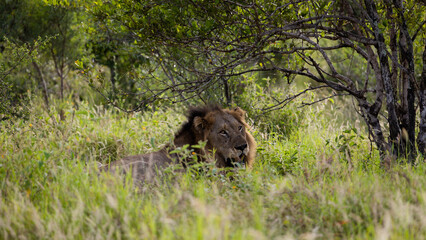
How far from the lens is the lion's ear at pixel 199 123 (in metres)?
6.52

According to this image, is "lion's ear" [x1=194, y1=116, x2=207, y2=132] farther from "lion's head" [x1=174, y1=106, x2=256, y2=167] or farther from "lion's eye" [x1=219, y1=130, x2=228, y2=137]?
"lion's eye" [x1=219, y1=130, x2=228, y2=137]

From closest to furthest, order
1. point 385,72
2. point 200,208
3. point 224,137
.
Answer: point 200,208
point 385,72
point 224,137

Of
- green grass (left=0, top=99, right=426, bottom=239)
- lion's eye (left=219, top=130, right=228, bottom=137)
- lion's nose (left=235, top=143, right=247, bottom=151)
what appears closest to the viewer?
green grass (left=0, top=99, right=426, bottom=239)

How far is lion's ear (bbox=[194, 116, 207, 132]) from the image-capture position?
6.52m

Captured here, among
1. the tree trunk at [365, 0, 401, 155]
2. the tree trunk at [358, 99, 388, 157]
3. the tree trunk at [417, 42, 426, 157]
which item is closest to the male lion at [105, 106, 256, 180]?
the tree trunk at [358, 99, 388, 157]

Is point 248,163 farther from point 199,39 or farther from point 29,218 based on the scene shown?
point 29,218

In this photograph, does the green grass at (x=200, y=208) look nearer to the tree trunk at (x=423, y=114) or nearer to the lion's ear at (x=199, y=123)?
the tree trunk at (x=423, y=114)

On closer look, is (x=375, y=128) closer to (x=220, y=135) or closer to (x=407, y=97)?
(x=407, y=97)

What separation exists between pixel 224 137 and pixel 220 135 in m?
0.07

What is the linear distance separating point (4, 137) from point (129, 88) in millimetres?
6802

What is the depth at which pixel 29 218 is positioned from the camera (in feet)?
12.8

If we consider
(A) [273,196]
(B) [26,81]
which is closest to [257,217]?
(A) [273,196]

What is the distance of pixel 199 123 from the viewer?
21.4 feet

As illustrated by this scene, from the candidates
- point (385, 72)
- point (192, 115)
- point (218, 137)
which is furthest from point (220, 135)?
point (385, 72)
